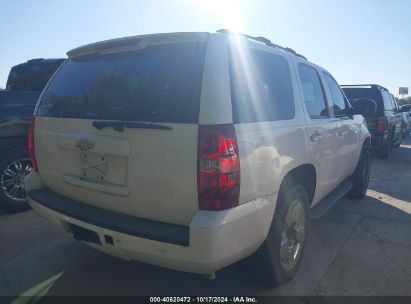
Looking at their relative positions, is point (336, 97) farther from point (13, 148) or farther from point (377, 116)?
point (377, 116)

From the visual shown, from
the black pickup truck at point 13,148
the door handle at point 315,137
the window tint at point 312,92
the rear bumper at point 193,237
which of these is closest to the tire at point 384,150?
the window tint at point 312,92

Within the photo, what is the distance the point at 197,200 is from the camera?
7.25 feet

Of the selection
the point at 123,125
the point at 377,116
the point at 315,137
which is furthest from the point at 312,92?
the point at 377,116

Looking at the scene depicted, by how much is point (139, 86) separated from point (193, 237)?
108 centimetres

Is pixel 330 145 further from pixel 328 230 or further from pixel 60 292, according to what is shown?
pixel 60 292

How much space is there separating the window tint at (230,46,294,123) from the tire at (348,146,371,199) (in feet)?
9.96

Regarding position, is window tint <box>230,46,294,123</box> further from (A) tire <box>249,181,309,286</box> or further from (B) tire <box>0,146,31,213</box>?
(B) tire <box>0,146,31,213</box>

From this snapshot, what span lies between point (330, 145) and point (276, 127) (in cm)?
138

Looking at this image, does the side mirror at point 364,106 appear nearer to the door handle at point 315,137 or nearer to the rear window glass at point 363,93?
the door handle at point 315,137

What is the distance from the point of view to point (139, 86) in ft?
8.15

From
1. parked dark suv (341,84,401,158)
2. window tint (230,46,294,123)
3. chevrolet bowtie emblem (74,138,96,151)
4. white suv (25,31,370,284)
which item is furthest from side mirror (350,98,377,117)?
parked dark suv (341,84,401,158)

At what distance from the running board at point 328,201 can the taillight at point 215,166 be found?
63.8 inches

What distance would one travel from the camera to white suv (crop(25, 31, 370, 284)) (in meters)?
2.20

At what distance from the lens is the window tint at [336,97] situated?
4.42 m
